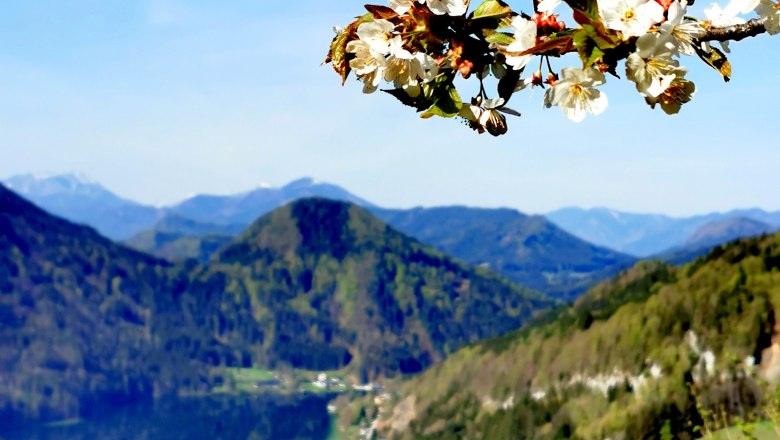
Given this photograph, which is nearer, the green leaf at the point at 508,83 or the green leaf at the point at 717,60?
the green leaf at the point at 717,60

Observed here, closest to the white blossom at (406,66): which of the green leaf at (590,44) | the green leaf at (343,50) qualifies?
the green leaf at (343,50)

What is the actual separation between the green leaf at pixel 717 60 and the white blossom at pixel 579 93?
0.81 metres

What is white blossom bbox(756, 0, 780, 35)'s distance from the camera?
437cm

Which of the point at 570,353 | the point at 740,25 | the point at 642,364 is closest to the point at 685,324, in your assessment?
the point at 642,364

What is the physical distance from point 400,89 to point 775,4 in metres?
1.94

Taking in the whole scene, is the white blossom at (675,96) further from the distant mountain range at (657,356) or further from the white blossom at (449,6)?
the distant mountain range at (657,356)

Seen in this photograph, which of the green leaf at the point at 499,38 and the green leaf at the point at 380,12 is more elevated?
the green leaf at the point at 380,12

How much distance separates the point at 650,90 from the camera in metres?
3.97

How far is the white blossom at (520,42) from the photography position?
414 centimetres

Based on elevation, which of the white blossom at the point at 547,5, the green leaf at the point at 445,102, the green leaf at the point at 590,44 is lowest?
the green leaf at the point at 445,102

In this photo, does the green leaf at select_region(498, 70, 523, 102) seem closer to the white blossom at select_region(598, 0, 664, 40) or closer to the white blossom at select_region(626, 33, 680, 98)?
the white blossom at select_region(626, 33, 680, 98)

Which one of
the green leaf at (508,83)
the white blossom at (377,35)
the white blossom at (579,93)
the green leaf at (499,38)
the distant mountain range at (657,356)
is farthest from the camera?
the distant mountain range at (657,356)

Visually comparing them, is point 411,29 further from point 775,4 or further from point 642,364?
point 642,364

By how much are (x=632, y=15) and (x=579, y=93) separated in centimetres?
47
